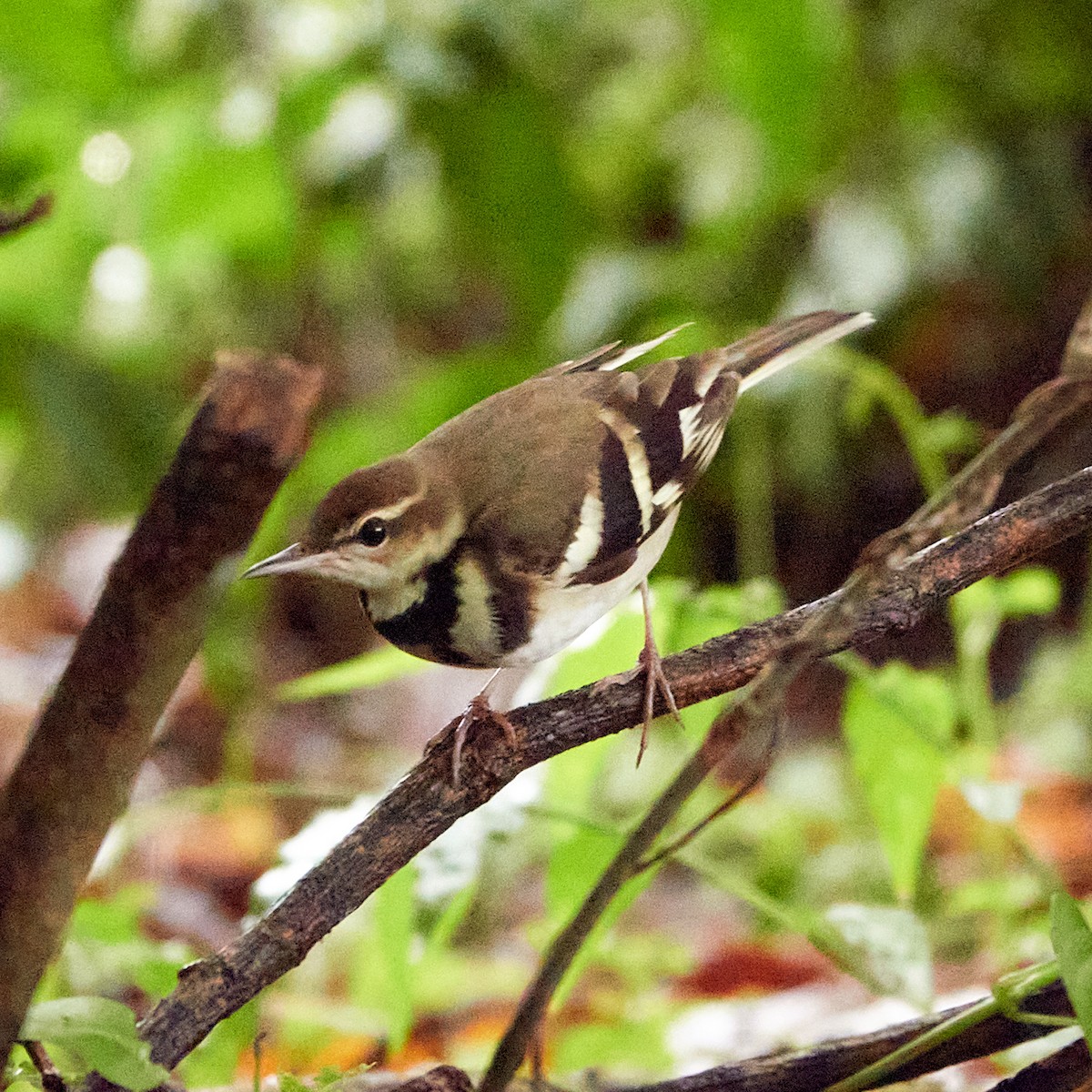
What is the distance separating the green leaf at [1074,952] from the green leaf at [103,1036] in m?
0.67

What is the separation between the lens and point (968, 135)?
3.94m

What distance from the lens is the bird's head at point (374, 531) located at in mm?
1370

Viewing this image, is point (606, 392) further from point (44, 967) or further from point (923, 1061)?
point (44, 967)

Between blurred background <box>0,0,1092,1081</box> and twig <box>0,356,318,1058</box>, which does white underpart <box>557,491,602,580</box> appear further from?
twig <box>0,356,318,1058</box>

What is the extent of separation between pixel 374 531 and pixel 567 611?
0.23m

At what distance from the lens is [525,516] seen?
4.82 ft

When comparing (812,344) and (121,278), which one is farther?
(121,278)

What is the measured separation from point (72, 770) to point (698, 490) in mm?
3499

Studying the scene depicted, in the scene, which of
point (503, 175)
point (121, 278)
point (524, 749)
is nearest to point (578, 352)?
point (503, 175)

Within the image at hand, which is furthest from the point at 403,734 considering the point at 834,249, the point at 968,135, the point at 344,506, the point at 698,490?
the point at 344,506

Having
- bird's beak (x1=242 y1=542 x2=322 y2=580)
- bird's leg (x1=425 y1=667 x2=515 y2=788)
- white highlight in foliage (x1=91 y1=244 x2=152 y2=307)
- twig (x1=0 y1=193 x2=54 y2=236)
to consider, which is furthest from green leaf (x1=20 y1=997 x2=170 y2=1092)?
white highlight in foliage (x1=91 y1=244 x2=152 y2=307)

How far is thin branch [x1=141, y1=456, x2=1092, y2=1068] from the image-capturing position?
3.58 ft

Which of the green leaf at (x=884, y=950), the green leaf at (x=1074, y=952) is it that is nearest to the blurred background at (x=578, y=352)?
the green leaf at (x=884, y=950)

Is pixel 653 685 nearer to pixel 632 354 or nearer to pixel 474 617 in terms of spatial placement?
pixel 474 617
